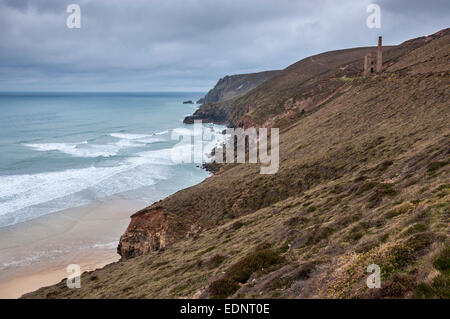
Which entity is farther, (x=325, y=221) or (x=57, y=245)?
(x=57, y=245)

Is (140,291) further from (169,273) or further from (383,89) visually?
(383,89)

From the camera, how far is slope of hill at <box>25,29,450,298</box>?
8.19 metres

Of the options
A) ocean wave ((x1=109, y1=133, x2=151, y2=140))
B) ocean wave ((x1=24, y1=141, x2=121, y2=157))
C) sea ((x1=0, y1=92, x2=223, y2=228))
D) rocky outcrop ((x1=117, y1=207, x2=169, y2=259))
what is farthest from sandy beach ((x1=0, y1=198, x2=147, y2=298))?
ocean wave ((x1=109, y1=133, x2=151, y2=140))

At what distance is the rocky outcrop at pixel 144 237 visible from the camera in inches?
1024

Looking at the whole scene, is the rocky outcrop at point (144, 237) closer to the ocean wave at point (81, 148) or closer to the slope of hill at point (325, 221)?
the slope of hill at point (325, 221)

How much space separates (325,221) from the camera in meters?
14.0

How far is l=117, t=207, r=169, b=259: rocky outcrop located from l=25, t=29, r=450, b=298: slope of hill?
0.09m

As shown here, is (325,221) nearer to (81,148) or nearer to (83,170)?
(83,170)

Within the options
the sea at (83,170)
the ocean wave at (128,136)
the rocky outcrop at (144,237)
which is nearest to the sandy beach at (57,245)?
the rocky outcrop at (144,237)

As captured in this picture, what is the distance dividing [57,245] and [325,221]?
84.6 feet

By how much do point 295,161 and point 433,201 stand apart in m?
20.3

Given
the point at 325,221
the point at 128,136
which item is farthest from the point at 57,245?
the point at 128,136

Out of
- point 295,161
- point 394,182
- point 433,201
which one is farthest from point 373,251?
point 295,161

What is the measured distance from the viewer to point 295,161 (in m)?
30.9
